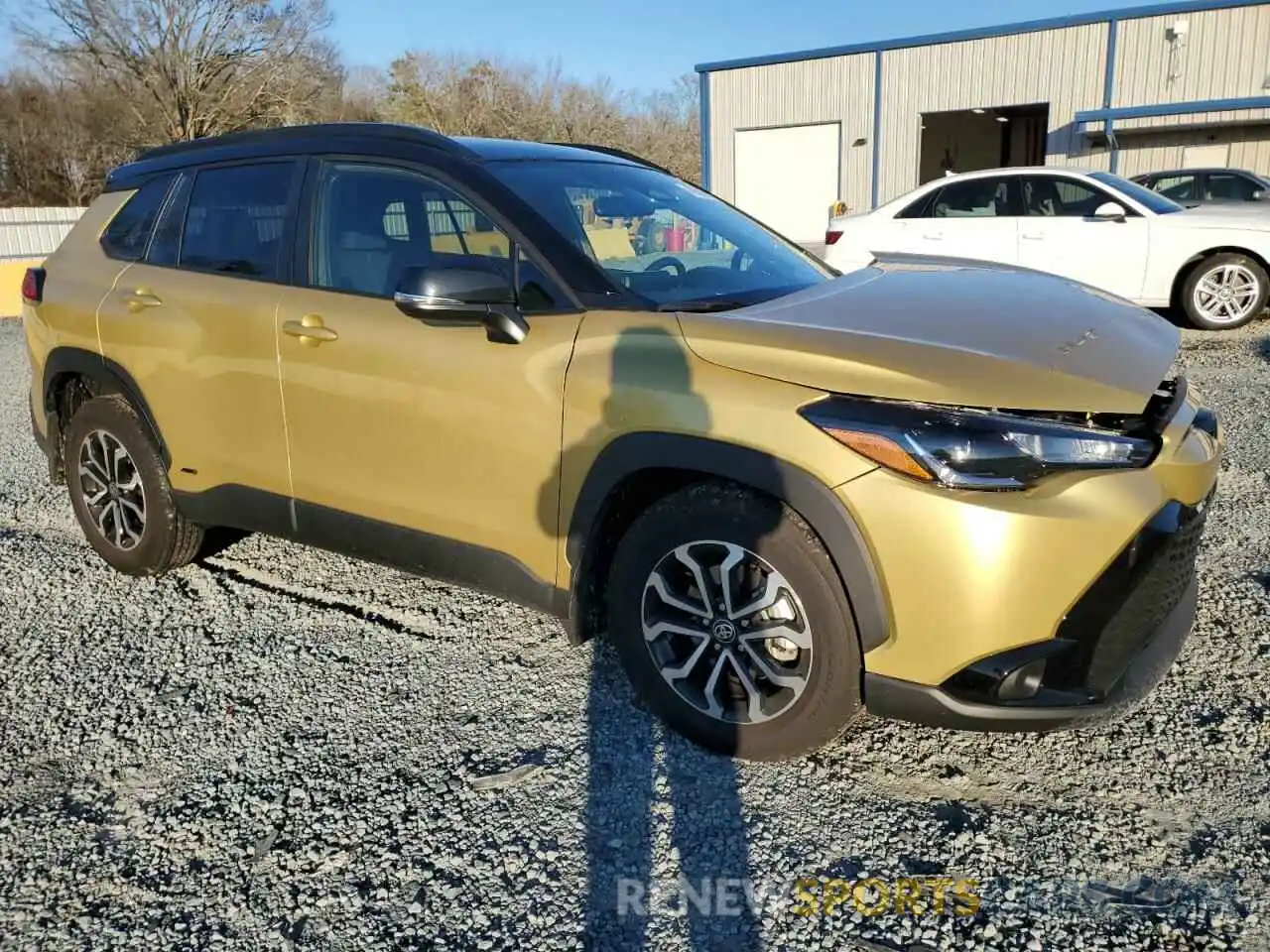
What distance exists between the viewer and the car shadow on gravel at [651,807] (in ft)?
7.32

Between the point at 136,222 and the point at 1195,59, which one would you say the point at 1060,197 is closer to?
the point at 136,222

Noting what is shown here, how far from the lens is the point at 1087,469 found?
2305 mm

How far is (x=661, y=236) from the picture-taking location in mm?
3447

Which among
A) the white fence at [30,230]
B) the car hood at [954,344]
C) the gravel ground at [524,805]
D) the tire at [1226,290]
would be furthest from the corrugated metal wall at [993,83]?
the car hood at [954,344]

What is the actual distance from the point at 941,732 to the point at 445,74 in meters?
50.2

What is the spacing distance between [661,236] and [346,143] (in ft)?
3.78

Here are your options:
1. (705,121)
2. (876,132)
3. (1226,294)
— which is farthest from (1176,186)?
(705,121)

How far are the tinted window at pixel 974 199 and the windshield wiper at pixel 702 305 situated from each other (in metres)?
8.02

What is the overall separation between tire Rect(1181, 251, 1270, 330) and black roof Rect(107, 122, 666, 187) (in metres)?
7.36

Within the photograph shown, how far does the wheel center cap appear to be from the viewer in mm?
2672

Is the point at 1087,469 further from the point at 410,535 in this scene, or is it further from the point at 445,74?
the point at 445,74

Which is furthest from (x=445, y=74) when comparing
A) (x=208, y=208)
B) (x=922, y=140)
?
(x=208, y=208)

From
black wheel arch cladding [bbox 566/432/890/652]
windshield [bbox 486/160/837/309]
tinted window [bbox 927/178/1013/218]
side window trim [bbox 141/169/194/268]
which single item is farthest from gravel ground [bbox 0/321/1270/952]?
tinted window [bbox 927/178/1013/218]

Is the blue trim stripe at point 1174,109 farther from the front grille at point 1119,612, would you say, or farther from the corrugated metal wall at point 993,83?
the front grille at point 1119,612
